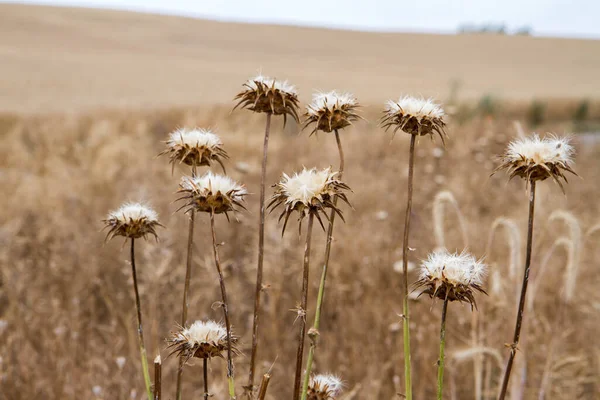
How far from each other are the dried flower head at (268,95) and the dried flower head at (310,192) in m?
0.23

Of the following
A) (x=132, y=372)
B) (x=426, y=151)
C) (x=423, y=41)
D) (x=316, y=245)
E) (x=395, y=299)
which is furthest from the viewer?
(x=423, y=41)

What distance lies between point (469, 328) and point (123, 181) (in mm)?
4795

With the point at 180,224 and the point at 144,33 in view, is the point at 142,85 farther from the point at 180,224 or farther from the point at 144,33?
the point at 144,33

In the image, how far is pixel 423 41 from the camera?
6322 centimetres

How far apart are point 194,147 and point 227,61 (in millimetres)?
42049

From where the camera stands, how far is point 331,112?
1.34m

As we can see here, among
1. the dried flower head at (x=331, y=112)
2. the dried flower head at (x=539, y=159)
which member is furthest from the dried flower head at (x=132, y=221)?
the dried flower head at (x=539, y=159)

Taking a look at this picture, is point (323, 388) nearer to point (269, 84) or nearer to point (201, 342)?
point (201, 342)

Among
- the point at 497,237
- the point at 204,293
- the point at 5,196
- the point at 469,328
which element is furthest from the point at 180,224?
the point at 497,237

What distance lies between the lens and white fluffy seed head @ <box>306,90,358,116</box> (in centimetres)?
134

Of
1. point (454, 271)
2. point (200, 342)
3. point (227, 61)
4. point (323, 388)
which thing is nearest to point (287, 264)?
point (323, 388)

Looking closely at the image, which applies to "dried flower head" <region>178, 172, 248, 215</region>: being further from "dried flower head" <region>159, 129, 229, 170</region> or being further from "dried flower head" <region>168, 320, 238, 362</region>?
"dried flower head" <region>168, 320, 238, 362</region>

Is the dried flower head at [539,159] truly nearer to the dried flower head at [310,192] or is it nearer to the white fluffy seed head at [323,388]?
the dried flower head at [310,192]

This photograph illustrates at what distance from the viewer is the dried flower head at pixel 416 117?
4.09ft
